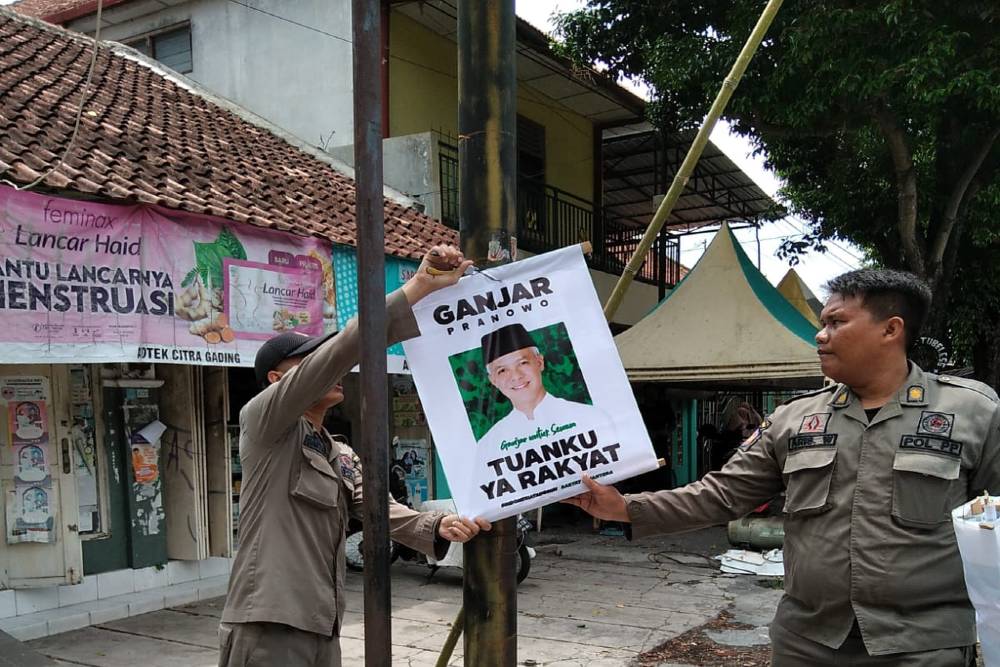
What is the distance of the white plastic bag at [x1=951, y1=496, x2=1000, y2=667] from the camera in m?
2.09

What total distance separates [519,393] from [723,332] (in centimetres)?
801

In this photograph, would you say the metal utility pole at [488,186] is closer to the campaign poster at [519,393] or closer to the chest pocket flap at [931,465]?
the campaign poster at [519,393]

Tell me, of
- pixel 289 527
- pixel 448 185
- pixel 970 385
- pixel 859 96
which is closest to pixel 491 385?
pixel 289 527

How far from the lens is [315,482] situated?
106 inches

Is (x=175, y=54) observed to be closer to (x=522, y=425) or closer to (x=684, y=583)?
(x=684, y=583)

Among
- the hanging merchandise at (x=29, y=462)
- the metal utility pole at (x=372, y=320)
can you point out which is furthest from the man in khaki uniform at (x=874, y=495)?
the hanging merchandise at (x=29, y=462)

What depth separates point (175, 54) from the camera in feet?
42.6

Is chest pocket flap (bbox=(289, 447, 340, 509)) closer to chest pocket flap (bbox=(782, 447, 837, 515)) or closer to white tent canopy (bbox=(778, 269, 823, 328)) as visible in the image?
chest pocket flap (bbox=(782, 447, 837, 515))

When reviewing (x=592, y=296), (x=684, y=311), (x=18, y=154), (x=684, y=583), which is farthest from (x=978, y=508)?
(x=684, y=311)

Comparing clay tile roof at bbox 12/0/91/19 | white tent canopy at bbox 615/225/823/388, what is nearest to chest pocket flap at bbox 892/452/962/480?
white tent canopy at bbox 615/225/823/388

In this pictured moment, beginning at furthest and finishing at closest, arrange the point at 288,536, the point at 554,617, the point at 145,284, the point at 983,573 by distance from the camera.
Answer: the point at 554,617 < the point at 145,284 < the point at 288,536 < the point at 983,573

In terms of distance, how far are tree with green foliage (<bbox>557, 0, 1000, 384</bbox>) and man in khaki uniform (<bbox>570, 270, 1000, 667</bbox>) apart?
642 centimetres

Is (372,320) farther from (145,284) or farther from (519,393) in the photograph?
(145,284)

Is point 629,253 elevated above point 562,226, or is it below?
below
